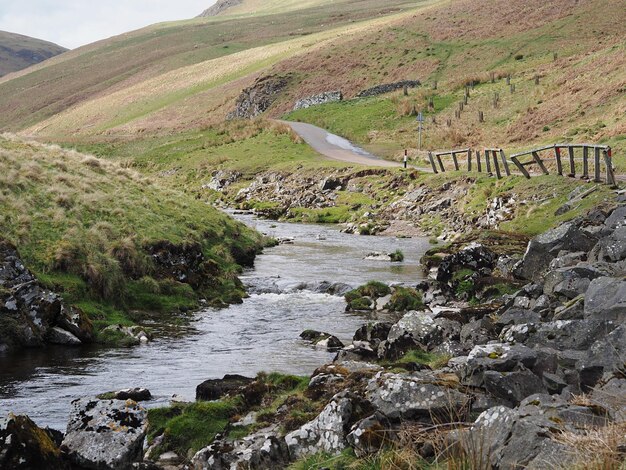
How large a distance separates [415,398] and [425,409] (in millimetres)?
222

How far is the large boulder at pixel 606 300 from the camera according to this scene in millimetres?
12156

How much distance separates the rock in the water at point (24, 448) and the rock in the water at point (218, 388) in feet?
12.1

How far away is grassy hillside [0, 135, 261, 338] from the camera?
23.8 meters

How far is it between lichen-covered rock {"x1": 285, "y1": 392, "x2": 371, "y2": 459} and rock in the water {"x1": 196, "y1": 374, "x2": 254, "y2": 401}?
4.04m

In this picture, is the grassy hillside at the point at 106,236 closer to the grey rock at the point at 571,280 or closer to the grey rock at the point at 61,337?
the grey rock at the point at 61,337

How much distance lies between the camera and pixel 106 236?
27.1 meters

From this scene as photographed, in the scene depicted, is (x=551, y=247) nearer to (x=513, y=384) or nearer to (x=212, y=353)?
(x=212, y=353)

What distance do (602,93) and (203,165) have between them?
36.7 m

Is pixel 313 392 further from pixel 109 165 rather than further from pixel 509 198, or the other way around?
pixel 109 165

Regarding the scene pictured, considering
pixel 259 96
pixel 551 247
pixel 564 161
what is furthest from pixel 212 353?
pixel 259 96

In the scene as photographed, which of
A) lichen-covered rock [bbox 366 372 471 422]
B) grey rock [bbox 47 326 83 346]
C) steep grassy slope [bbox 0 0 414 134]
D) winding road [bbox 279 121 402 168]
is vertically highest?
steep grassy slope [bbox 0 0 414 134]

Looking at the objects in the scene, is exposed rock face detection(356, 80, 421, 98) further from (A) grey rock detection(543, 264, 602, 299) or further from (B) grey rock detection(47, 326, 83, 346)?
(B) grey rock detection(47, 326, 83, 346)

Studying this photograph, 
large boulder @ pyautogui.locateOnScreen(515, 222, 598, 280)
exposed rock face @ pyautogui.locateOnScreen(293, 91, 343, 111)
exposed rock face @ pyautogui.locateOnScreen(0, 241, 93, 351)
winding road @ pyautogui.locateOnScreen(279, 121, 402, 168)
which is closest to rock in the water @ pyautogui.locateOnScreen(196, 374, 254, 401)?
exposed rock face @ pyautogui.locateOnScreen(0, 241, 93, 351)

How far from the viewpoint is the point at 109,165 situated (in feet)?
135
